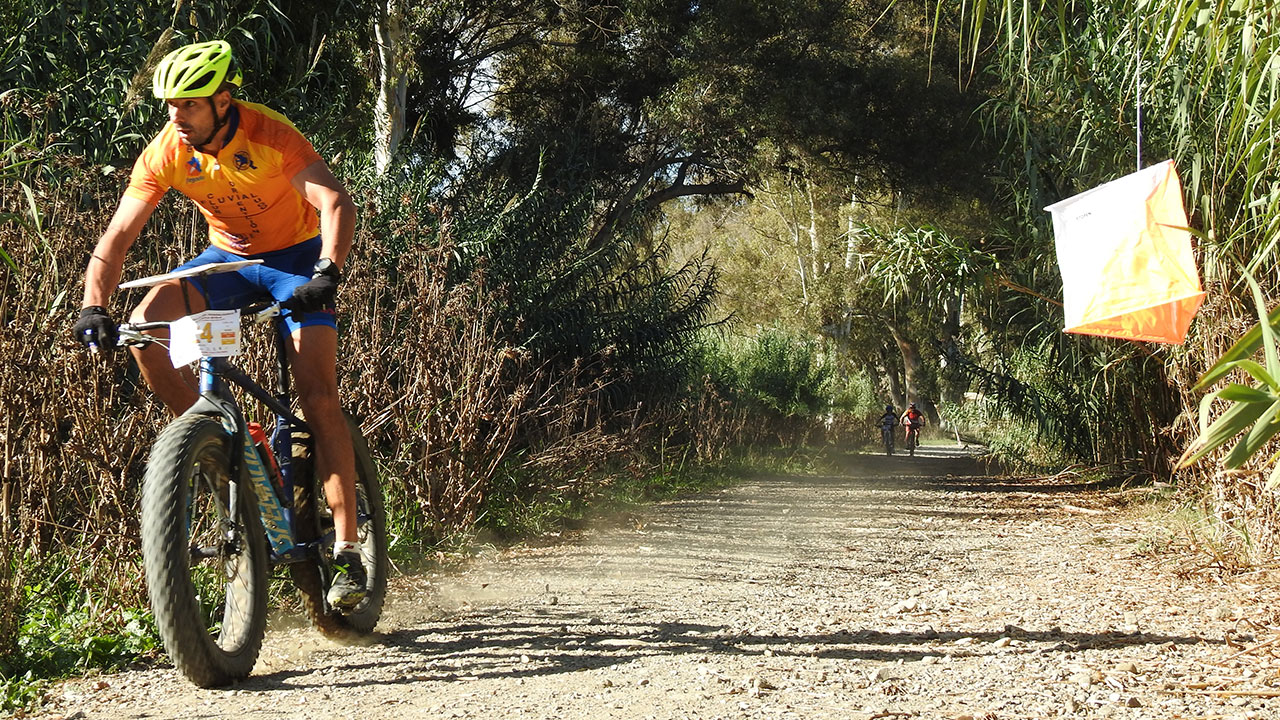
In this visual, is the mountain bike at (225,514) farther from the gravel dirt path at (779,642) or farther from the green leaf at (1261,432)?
the green leaf at (1261,432)

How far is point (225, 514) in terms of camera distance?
3.48m

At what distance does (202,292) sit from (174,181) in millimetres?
355

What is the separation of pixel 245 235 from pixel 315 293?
0.60 metres

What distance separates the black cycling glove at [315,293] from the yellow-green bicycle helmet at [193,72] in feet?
2.12

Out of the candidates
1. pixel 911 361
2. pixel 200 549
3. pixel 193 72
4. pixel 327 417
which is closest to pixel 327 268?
pixel 327 417

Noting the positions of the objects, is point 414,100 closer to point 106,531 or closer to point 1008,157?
point 1008,157

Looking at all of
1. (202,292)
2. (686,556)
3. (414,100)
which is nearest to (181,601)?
(202,292)

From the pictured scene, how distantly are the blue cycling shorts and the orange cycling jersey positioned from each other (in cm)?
7

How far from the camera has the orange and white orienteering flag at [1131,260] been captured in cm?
495

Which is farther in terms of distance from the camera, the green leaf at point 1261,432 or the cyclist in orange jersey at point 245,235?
the cyclist in orange jersey at point 245,235

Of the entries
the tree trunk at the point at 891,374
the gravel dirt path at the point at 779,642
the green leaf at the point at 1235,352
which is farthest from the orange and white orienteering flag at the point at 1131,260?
the tree trunk at the point at 891,374

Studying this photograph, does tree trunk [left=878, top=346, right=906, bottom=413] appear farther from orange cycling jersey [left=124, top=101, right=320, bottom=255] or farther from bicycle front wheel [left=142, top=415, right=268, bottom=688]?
bicycle front wheel [left=142, top=415, right=268, bottom=688]

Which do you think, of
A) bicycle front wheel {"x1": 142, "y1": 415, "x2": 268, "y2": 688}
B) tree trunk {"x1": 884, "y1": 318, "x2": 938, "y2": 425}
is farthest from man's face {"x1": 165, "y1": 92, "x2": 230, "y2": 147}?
tree trunk {"x1": 884, "y1": 318, "x2": 938, "y2": 425}

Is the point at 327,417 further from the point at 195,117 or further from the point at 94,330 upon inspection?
the point at 195,117
